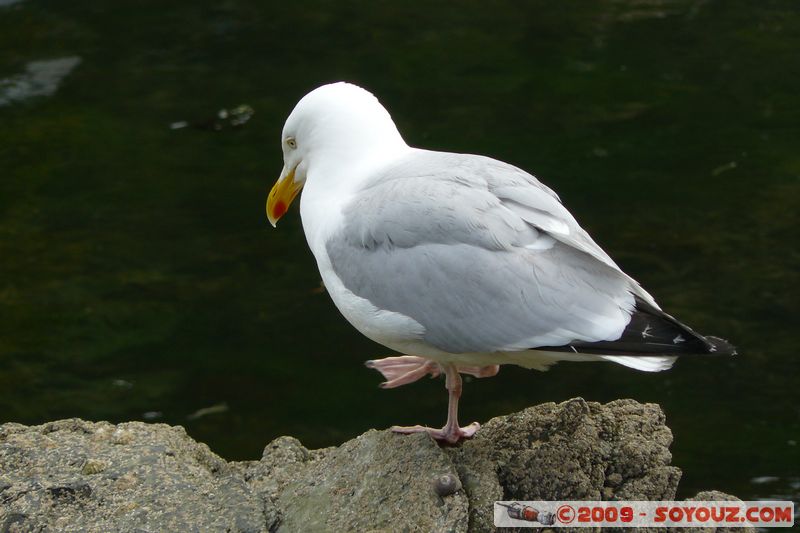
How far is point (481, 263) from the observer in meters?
3.67

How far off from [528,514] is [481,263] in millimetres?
750

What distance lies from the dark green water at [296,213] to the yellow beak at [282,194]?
1.85 meters

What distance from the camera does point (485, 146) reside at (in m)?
8.66

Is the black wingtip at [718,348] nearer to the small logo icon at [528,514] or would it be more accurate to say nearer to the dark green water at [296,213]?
the small logo icon at [528,514]

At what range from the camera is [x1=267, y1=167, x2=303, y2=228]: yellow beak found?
15.3ft

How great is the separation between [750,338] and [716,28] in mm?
4286

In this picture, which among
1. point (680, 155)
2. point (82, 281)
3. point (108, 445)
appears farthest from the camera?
point (680, 155)

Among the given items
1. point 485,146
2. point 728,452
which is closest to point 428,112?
point 485,146

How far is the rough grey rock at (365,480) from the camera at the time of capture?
3.51 meters

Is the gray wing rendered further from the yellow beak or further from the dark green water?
the dark green water

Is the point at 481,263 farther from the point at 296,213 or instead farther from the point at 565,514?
the point at 296,213

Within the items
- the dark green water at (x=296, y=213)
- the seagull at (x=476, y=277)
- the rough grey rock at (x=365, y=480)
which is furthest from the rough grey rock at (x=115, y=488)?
the dark green water at (x=296, y=213)

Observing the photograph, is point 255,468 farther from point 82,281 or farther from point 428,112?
point 428,112

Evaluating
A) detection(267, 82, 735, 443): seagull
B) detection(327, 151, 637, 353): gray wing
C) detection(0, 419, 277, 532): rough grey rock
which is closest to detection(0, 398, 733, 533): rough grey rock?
detection(0, 419, 277, 532): rough grey rock
